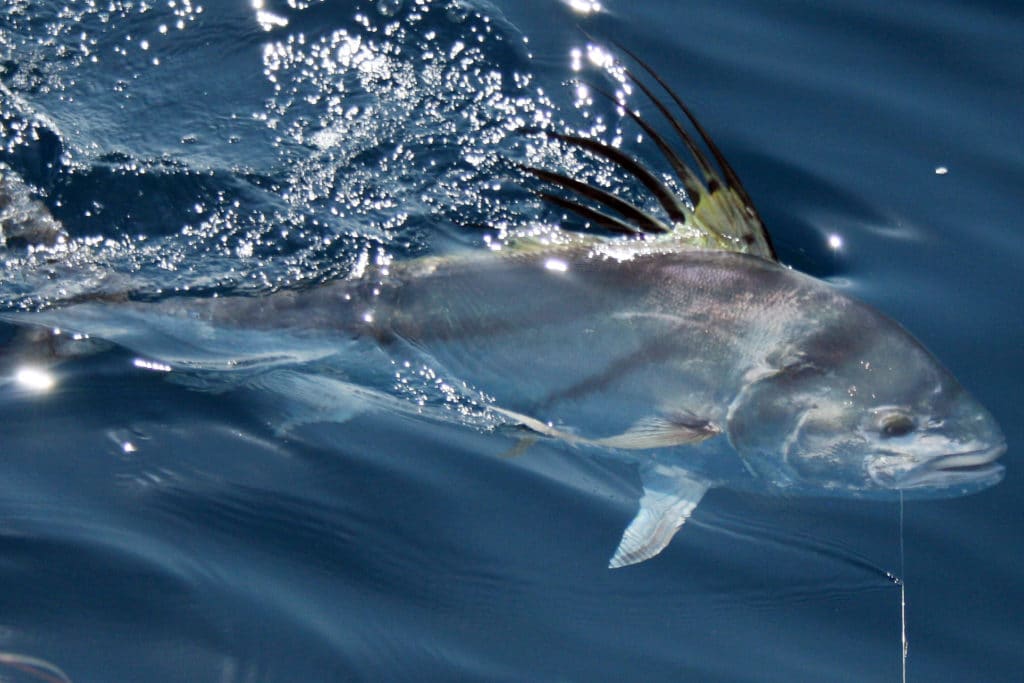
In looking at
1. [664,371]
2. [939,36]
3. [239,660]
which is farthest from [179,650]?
[939,36]

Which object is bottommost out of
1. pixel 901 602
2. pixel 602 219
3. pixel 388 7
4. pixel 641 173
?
pixel 901 602

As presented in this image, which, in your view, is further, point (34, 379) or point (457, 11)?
point (457, 11)

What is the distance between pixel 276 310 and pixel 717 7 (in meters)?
3.31

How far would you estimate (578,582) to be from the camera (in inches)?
136

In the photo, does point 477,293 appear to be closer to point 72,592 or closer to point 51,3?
point 72,592

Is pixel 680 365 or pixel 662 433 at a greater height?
pixel 680 365

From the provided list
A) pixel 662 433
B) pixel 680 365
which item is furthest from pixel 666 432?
pixel 680 365

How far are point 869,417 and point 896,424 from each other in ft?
0.26

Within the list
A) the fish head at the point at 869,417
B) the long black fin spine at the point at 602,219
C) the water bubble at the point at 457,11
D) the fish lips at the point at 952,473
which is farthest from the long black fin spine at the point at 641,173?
the water bubble at the point at 457,11

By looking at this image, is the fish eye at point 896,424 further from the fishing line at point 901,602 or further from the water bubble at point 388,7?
the water bubble at point 388,7

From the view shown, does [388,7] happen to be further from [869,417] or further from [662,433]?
[869,417]

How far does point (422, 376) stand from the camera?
157 inches

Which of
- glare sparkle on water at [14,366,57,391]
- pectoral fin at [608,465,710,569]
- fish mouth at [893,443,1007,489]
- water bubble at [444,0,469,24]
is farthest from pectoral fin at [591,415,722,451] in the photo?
water bubble at [444,0,469,24]

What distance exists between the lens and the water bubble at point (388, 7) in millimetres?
5621
